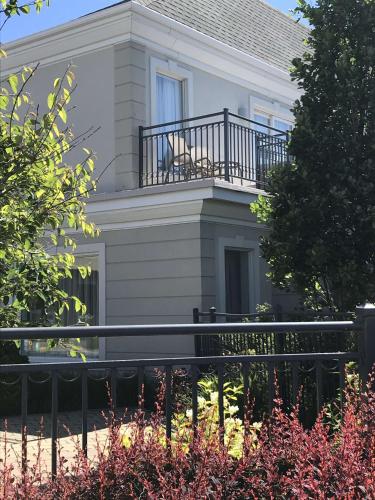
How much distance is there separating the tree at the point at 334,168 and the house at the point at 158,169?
217 centimetres

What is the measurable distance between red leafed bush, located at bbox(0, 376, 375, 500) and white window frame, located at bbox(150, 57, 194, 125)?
9.45 meters

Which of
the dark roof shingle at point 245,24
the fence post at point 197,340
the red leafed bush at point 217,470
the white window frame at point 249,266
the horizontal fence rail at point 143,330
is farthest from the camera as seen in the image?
the dark roof shingle at point 245,24

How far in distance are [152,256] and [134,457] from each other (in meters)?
8.27

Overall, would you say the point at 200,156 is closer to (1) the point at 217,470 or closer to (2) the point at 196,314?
(2) the point at 196,314

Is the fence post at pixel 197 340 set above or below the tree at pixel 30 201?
below

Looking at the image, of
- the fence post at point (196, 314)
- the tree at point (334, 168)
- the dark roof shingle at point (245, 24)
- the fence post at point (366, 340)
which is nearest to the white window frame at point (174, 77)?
the dark roof shingle at point (245, 24)

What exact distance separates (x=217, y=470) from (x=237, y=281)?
30.6 feet

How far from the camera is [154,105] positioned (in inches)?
472

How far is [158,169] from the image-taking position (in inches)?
456

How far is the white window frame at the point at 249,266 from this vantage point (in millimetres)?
11055

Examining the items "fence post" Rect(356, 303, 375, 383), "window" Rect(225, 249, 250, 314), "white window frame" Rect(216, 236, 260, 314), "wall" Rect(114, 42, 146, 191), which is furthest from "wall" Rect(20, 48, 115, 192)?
"fence post" Rect(356, 303, 375, 383)

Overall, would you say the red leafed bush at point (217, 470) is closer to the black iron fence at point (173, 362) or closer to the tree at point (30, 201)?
the black iron fence at point (173, 362)

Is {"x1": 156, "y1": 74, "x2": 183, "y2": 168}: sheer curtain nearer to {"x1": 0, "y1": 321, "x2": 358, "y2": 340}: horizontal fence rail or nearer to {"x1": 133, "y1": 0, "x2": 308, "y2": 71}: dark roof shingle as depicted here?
{"x1": 133, "y1": 0, "x2": 308, "y2": 71}: dark roof shingle

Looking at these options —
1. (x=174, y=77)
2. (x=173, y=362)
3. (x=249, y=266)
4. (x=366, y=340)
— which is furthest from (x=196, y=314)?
(x=173, y=362)
